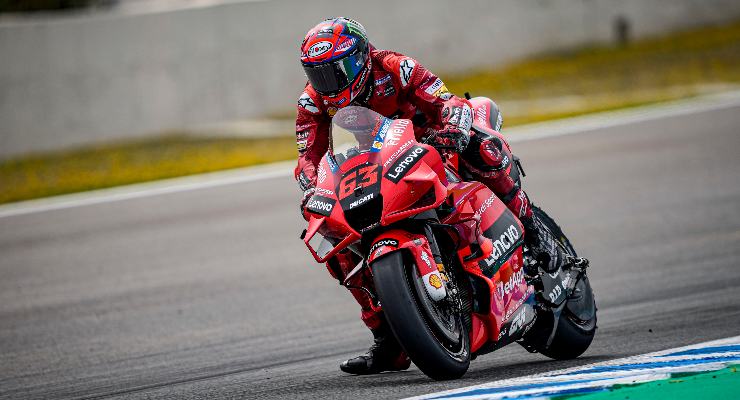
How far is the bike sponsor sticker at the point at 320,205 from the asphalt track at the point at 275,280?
0.85m

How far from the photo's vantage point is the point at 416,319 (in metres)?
4.74

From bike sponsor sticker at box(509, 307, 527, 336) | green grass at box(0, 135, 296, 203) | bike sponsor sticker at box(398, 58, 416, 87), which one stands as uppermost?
bike sponsor sticker at box(398, 58, 416, 87)

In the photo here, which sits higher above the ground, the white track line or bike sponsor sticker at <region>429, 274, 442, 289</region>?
bike sponsor sticker at <region>429, 274, 442, 289</region>

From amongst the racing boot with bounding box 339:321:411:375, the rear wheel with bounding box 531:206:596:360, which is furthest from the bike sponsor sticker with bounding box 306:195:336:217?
the rear wheel with bounding box 531:206:596:360

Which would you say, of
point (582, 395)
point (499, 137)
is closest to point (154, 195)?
point (499, 137)

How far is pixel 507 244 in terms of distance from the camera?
564 cm

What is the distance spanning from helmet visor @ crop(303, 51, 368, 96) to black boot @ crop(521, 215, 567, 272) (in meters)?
1.33

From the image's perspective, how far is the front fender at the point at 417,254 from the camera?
16.0 feet

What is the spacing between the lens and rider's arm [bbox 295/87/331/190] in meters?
5.83

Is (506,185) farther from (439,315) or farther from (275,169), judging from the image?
(275,169)

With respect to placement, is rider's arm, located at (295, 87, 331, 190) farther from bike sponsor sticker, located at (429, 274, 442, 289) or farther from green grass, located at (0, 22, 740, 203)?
green grass, located at (0, 22, 740, 203)

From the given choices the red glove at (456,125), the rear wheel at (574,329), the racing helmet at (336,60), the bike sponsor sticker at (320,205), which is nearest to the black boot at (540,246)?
the rear wheel at (574,329)

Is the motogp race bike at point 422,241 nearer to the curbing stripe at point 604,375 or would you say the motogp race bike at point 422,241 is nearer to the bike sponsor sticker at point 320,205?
the bike sponsor sticker at point 320,205

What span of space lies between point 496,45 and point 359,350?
11.0 meters
